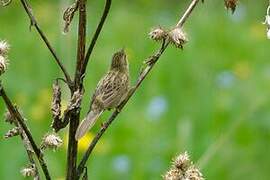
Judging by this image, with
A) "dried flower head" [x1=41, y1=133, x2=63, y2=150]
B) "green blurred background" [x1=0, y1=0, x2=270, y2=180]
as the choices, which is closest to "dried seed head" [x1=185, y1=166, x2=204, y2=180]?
"dried flower head" [x1=41, y1=133, x2=63, y2=150]

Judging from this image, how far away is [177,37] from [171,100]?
11.6 ft

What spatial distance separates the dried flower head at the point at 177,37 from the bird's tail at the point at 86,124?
265 mm

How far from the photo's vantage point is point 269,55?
7758 millimetres

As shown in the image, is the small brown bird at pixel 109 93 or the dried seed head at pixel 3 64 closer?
the dried seed head at pixel 3 64

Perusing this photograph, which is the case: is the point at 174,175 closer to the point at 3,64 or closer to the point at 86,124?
the point at 86,124

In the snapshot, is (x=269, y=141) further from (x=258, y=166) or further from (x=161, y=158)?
(x=161, y=158)

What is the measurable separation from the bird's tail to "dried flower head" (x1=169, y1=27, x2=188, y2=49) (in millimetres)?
265

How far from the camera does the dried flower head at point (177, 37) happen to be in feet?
7.59

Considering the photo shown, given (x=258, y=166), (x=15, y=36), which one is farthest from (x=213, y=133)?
(x=15, y=36)

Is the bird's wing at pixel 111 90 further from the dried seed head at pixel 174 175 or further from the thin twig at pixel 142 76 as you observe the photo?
the dried seed head at pixel 174 175

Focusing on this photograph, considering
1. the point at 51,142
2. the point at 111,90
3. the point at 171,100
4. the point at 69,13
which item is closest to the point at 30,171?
the point at 51,142

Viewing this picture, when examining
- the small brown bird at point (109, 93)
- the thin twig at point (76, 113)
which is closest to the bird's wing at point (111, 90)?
the small brown bird at point (109, 93)

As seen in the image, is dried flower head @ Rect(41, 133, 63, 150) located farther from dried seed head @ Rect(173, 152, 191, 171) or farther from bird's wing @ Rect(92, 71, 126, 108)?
dried seed head @ Rect(173, 152, 191, 171)

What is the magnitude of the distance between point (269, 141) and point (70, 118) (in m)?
3.13
